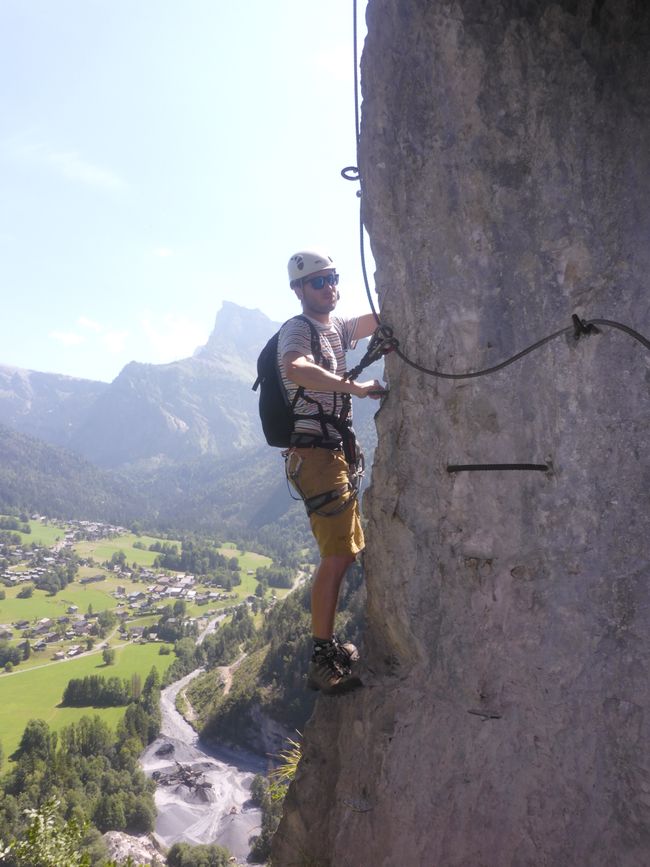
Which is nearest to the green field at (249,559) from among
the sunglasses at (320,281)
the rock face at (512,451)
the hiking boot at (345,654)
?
the hiking boot at (345,654)

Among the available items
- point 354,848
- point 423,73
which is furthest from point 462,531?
point 423,73

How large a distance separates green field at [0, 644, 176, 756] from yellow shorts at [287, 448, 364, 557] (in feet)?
258

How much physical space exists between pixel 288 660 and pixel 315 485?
71757 millimetres

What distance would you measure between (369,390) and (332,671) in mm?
2407

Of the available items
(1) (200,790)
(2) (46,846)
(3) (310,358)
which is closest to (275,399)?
(3) (310,358)

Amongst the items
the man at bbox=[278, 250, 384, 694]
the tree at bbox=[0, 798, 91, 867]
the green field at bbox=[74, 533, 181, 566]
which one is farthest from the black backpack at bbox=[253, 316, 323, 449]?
the green field at bbox=[74, 533, 181, 566]

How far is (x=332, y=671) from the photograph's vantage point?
522cm

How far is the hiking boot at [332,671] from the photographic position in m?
5.10

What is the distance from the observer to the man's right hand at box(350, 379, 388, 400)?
15.1 ft

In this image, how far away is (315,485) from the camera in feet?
16.9

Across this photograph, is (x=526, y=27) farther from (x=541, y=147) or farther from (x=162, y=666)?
(x=162, y=666)

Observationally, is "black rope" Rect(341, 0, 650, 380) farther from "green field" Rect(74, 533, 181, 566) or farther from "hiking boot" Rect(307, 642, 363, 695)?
"green field" Rect(74, 533, 181, 566)

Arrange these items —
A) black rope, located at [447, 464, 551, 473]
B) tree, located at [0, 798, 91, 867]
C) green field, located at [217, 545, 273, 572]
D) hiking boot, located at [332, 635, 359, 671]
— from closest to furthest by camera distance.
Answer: black rope, located at [447, 464, 551, 473]
hiking boot, located at [332, 635, 359, 671]
tree, located at [0, 798, 91, 867]
green field, located at [217, 545, 273, 572]

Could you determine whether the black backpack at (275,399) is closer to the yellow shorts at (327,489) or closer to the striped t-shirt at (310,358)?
the striped t-shirt at (310,358)
